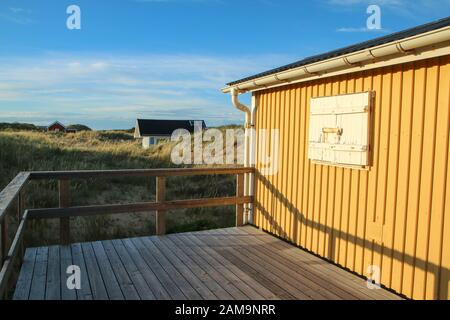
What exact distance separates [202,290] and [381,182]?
6.99ft

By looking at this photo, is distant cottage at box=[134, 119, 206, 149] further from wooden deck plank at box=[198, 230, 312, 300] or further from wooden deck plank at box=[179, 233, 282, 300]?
wooden deck plank at box=[198, 230, 312, 300]

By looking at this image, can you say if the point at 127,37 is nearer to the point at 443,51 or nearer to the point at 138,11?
the point at 138,11

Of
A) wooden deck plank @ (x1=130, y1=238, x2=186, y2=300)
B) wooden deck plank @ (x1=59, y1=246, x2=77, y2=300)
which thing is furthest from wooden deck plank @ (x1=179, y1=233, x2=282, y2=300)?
wooden deck plank @ (x1=59, y1=246, x2=77, y2=300)

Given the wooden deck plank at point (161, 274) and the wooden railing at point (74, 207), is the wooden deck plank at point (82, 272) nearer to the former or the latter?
the wooden railing at point (74, 207)

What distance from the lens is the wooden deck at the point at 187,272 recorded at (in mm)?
3459

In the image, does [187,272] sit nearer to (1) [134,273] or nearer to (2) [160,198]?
Answer: (1) [134,273]

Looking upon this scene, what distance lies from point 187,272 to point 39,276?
5.24ft

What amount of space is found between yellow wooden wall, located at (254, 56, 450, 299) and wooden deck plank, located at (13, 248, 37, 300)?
11.0 feet

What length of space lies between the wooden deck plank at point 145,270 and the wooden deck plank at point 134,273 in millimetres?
14

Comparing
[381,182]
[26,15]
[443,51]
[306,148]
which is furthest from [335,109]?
[26,15]

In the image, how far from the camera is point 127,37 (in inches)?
364

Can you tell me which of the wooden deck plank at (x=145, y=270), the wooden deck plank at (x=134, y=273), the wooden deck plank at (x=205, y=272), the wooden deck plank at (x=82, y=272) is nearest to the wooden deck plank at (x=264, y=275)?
the wooden deck plank at (x=205, y=272)

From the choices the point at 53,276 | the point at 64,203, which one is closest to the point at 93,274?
the point at 53,276

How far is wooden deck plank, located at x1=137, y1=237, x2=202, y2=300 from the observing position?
3.44 meters
